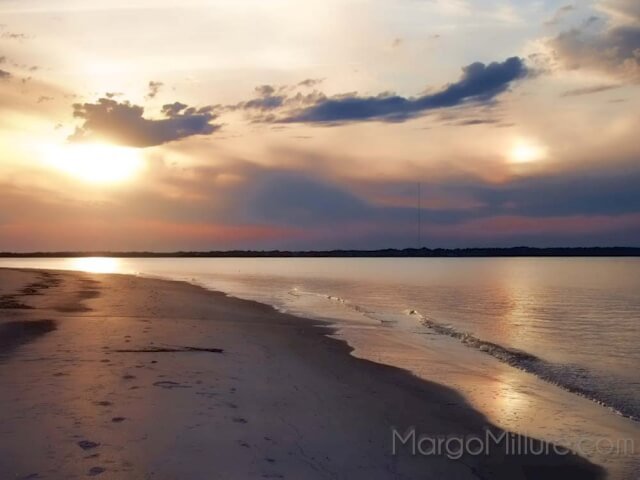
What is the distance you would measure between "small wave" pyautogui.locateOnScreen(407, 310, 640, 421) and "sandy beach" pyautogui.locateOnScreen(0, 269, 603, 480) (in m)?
3.46

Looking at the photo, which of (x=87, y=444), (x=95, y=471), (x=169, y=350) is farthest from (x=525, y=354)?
(x=95, y=471)

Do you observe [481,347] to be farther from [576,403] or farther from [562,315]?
[562,315]

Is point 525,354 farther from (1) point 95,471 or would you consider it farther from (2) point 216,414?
(1) point 95,471

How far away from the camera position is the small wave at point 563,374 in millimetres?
12639

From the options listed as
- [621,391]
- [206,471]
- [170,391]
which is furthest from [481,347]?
[206,471]

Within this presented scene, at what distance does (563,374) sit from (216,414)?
11.2 m

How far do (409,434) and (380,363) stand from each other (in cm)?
684

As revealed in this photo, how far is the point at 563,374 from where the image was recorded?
16.1m

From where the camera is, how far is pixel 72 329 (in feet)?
58.5

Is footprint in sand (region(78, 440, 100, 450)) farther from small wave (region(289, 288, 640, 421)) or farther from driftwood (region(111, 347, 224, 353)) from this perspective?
small wave (region(289, 288, 640, 421))

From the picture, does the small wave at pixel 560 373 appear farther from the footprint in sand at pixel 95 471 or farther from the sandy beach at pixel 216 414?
the footprint in sand at pixel 95 471

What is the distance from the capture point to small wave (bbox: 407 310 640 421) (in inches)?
498

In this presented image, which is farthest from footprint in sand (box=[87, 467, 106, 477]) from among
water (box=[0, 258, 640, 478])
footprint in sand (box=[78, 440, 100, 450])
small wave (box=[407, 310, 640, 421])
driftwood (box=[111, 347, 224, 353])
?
small wave (box=[407, 310, 640, 421])

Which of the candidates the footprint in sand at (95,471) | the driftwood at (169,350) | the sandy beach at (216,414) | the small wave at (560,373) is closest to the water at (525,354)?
the small wave at (560,373)
